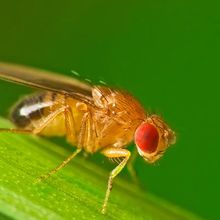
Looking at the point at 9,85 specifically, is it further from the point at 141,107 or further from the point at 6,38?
the point at 141,107

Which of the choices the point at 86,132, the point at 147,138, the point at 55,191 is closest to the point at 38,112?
the point at 86,132

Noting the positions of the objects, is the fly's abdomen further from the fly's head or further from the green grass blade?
the fly's head

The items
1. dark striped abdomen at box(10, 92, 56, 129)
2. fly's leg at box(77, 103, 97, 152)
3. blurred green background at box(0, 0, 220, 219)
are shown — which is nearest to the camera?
fly's leg at box(77, 103, 97, 152)

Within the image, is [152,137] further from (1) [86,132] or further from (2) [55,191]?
(2) [55,191]

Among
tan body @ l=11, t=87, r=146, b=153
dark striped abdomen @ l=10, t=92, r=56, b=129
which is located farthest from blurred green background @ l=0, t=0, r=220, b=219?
dark striped abdomen @ l=10, t=92, r=56, b=129

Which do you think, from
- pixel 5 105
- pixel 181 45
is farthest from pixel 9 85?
pixel 181 45
